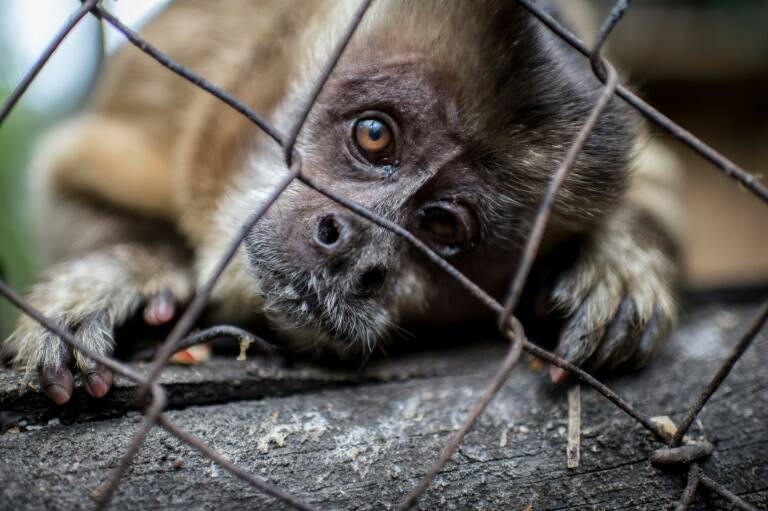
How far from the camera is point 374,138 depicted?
252 cm

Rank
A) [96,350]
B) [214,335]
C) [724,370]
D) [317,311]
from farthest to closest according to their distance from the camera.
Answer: [317,311] → [96,350] → [214,335] → [724,370]

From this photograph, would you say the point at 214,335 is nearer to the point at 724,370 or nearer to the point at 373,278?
the point at 373,278

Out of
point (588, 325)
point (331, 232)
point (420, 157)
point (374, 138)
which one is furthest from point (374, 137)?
point (588, 325)

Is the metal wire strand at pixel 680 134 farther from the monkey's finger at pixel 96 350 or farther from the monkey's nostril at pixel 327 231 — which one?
the monkey's finger at pixel 96 350

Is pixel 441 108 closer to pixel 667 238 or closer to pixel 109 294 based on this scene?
pixel 109 294

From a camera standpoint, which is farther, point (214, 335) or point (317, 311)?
point (317, 311)

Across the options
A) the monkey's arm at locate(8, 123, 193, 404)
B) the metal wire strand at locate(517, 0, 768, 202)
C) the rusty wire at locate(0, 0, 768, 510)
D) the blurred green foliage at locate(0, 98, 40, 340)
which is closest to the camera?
the rusty wire at locate(0, 0, 768, 510)

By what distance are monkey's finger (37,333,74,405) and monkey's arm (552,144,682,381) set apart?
1.50 m

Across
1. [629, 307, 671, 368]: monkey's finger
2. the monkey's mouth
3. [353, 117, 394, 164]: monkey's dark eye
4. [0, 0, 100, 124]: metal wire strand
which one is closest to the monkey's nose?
the monkey's mouth

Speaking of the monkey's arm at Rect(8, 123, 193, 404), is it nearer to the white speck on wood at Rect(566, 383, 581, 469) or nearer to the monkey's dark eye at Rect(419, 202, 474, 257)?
the monkey's dark eye at Rect(419, 202, 474, 257)

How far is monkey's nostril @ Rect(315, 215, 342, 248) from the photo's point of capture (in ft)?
7.70

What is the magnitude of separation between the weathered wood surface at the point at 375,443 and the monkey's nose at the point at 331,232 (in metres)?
0.44

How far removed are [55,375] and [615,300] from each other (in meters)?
1.96

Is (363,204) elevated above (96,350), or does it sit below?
above
